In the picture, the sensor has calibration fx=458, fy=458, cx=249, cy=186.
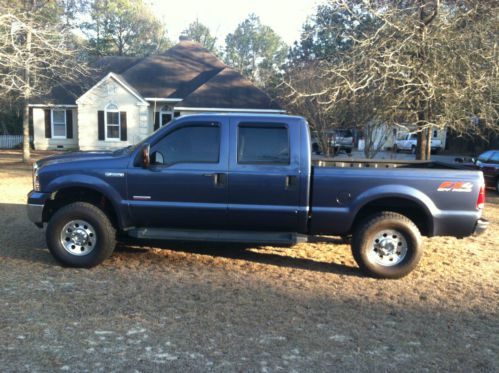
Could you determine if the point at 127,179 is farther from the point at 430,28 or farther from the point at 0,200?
the point at 430,28

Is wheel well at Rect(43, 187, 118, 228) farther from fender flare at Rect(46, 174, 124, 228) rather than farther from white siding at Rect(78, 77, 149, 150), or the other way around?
white siding at Rect(78, 77, 149, 150)

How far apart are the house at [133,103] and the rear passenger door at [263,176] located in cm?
1734

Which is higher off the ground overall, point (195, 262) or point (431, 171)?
point (431, 171)

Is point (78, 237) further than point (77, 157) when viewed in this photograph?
No

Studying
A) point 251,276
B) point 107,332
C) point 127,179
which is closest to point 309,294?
point 251,276

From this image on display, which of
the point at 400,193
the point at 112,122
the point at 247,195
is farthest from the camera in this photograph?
the point at 112,122

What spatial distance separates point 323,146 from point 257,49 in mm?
61676

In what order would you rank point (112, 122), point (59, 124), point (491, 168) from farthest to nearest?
point (59, 124) → point (112, 122) → point (491, 168)

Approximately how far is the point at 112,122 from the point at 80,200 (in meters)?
19.4

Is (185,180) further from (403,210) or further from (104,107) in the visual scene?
(104,107)

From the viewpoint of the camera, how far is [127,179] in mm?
5727

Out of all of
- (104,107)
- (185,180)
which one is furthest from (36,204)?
(104,107)

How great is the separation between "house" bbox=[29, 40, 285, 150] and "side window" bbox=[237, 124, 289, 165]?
17.3 m

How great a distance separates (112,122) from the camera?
24.5 meters
